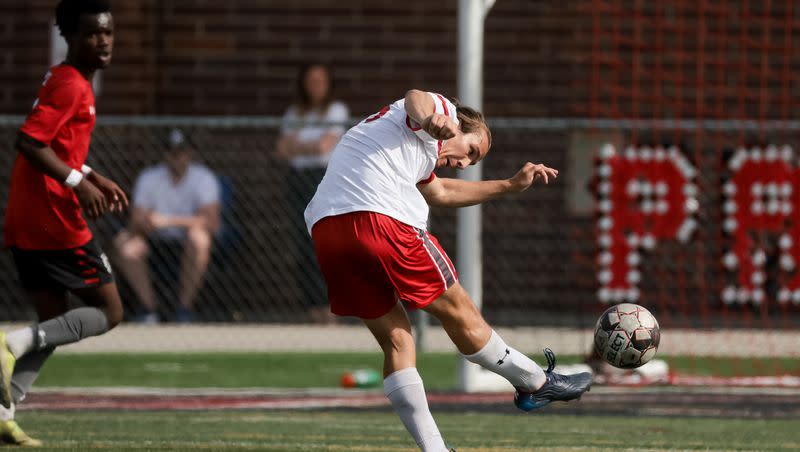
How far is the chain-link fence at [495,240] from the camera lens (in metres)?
13.2

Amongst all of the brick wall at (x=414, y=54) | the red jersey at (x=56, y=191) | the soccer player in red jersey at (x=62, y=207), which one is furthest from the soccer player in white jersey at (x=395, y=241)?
the brick wall at (x=414, y=54)

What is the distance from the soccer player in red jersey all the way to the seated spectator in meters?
5.55

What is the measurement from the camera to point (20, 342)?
280 inches

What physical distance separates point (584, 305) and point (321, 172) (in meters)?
3.16

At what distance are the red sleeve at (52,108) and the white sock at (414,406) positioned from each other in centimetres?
205

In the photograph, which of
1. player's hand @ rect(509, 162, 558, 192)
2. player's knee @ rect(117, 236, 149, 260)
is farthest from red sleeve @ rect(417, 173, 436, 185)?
player's knee @ rect(117, 236, 149, 260)

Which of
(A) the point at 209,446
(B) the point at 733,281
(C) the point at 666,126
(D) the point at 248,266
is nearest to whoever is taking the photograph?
(A) the point at 209,446

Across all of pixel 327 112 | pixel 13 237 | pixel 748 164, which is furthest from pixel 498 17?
pixel 13 237

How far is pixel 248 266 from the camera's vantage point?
14172 mm

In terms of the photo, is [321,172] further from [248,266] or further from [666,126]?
[666,126]

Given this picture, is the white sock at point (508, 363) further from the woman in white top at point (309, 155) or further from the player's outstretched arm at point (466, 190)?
the woman in white top at point (309, 155)

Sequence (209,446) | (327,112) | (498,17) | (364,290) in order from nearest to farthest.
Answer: (364,290) < (209,446) < (327,112) < (498,17)

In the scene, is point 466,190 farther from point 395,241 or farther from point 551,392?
point 551,392

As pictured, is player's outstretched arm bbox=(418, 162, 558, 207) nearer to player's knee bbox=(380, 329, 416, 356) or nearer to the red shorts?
the red shorts
